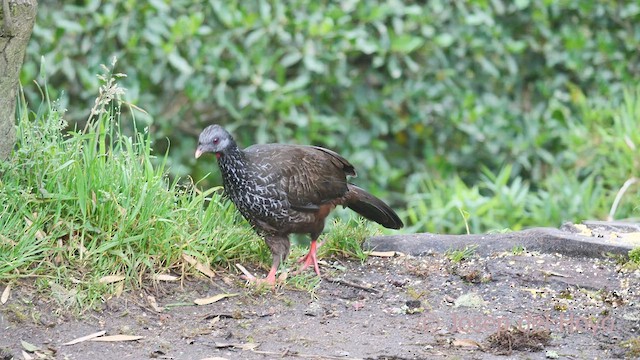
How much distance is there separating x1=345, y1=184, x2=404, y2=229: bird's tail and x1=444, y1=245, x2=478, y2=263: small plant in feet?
1.40

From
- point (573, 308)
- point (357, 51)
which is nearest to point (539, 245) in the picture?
point (573, 308)

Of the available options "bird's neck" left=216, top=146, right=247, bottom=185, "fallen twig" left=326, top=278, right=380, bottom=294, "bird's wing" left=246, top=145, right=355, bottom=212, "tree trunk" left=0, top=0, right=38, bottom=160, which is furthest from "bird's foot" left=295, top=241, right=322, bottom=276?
"tree trunk" left=0, top=0, right=38, bottom=160

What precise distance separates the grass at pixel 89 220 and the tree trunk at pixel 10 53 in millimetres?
114

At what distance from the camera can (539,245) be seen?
228 inches

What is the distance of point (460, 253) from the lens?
18.7 feet

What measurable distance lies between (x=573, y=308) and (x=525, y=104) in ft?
17.1

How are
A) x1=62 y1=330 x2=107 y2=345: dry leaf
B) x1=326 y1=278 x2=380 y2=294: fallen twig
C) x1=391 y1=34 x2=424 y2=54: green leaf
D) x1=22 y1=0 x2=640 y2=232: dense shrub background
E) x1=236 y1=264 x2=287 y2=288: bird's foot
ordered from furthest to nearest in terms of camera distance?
1. x1=391 y1=34 x2=424 y2=54: green leaf
2. x1=22 y1=0 x2=640 y2=232: dense shrub background
3. x1=326 y1=278 x2=380 y2=294: fallen twig
4. x1=236 y1=264 x2=287 y2=288: bird's foot
5. x1=62 y1=330 x2=107 y2=345: dry leaf

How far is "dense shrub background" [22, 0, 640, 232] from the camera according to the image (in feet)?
26.8

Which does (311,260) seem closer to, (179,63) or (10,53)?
(10,53)

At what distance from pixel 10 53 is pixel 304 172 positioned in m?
1.67

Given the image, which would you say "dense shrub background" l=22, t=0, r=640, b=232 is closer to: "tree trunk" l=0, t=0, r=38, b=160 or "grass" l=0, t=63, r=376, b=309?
"grass" l=0, t=63, r=376, b=309

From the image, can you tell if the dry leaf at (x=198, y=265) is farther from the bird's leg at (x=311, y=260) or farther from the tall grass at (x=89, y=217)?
the bird's leg at (x=311, y=260)

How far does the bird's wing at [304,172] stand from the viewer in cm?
557

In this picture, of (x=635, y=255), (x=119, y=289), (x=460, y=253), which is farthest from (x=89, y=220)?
(x=635, y=255)
